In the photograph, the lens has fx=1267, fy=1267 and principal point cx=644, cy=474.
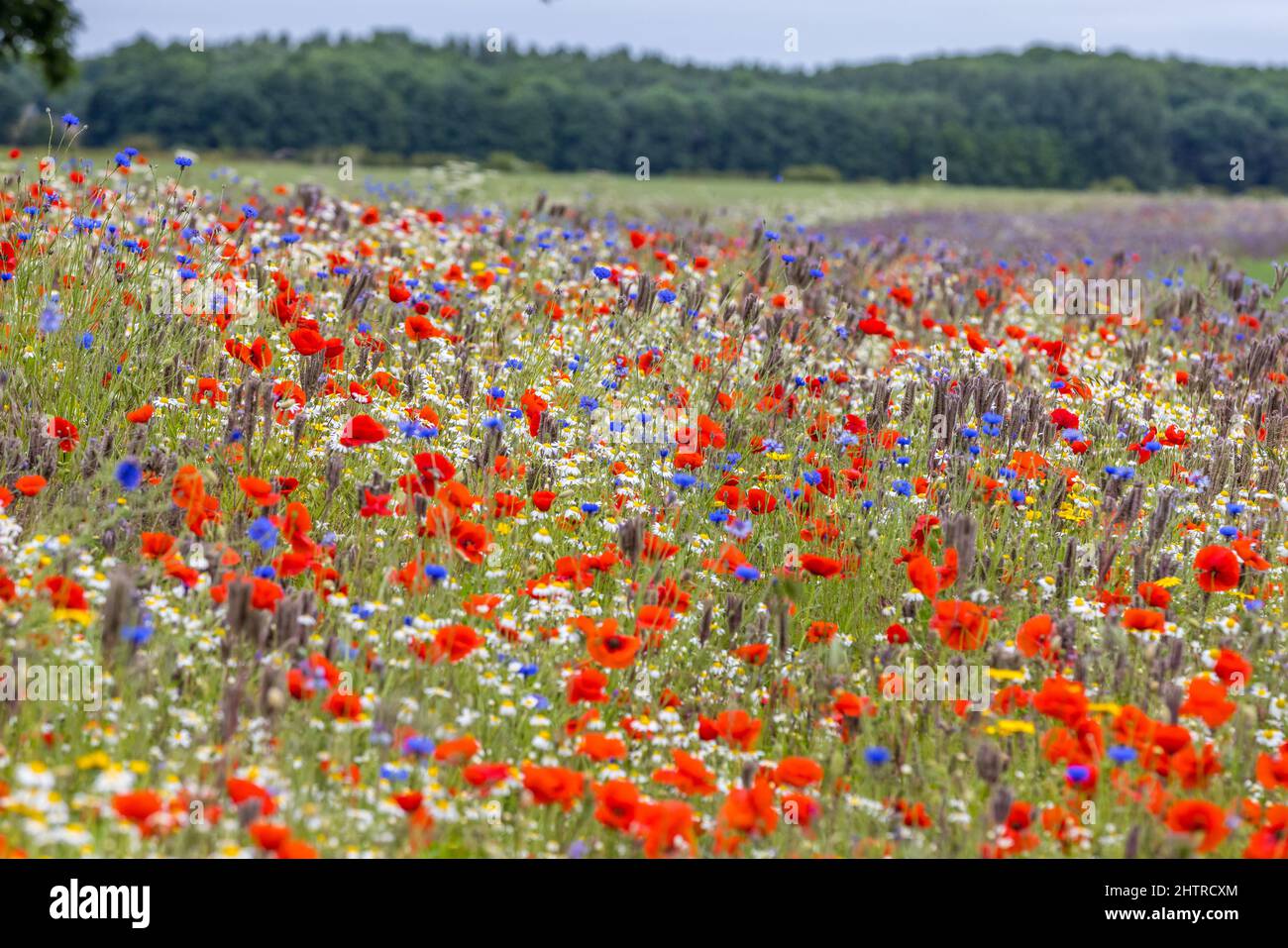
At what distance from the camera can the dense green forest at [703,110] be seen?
73.1 metres

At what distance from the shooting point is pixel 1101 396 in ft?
23.1

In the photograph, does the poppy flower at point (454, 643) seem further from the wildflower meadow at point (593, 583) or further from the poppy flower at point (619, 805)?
the poppy flower at point (619, 805)

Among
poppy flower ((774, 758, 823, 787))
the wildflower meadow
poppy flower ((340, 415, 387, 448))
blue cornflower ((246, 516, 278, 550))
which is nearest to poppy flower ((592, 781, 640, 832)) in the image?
the wildflower meadow

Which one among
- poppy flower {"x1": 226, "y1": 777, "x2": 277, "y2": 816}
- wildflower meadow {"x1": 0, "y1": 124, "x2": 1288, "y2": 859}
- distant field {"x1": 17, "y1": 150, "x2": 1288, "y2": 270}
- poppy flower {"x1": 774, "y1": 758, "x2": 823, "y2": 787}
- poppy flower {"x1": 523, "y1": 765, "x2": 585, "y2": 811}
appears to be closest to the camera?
poppy flower {"x1": 226, "y1": 777, "x2": 277, "y2": 816}

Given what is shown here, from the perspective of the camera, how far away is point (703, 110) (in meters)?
86.8

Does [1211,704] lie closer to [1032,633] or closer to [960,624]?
[1032,633]

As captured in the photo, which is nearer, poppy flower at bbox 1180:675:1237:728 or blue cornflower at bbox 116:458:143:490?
poppy flower at bbox 1180:675:1237:728

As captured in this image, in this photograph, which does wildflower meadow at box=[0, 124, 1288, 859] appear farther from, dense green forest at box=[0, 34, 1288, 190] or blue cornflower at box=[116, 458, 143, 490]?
dense green forest at box=[0, 34, 1288, 190]

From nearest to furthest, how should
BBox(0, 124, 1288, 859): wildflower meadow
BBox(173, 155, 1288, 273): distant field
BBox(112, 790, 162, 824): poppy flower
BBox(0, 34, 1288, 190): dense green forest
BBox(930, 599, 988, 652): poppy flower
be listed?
BBox(112, 790, 162, 824): poppy flower → BBox(0, 124, 1288, 859): wildflower meadow → BBox(930, 599, 988, 652): poppy flower → BBox(173, 155, 1288, 273): distant field → BBox(0, 34, 1288, 190): dense green forest

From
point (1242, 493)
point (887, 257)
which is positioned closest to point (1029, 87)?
point (887, 257)

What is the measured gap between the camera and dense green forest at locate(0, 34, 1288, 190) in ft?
240

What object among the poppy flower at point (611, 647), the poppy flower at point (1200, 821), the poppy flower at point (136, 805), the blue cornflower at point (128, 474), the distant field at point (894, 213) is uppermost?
the distant field at point (894, 213)

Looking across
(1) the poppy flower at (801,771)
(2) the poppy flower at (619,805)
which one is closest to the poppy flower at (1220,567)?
(1) the poppy flower at (801,771)
